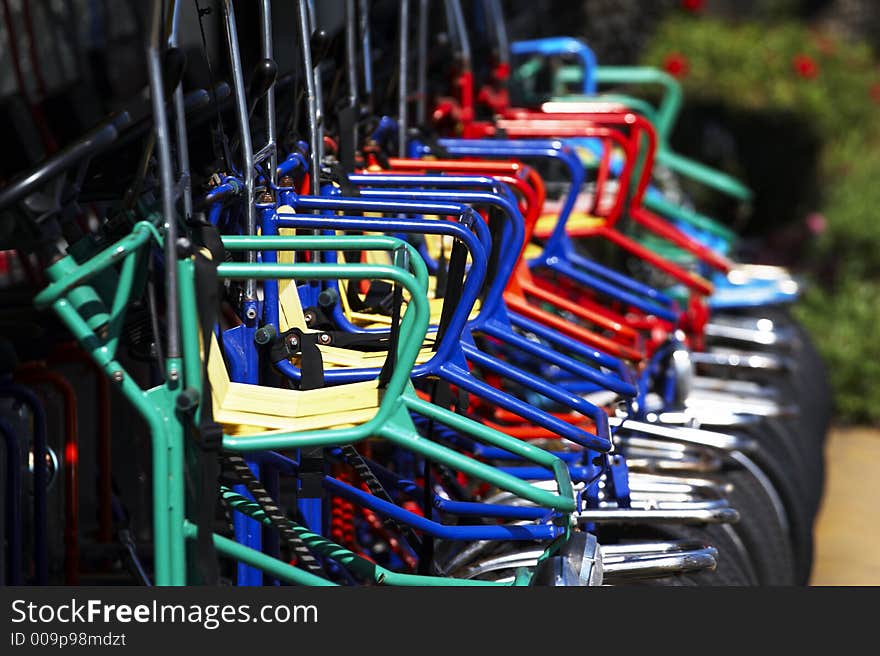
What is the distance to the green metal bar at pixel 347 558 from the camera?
2.61m

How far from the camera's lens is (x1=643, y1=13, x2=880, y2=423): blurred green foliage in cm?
676

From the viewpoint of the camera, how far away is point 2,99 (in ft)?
15.8

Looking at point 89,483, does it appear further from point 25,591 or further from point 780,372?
point 780,372

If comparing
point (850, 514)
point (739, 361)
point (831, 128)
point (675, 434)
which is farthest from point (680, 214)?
point (831, 128)

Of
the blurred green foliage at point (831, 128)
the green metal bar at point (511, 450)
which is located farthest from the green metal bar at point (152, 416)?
the blurred green foliage at point (831, 128)

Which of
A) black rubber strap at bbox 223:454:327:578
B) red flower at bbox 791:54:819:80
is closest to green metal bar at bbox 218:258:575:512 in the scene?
black rubber strap at bbox 223:454:327:578

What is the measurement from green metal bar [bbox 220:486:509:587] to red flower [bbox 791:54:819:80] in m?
7.33

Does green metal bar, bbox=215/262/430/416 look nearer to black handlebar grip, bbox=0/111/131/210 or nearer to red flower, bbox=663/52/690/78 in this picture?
black handlebar grip, bbox=0/111/131/210

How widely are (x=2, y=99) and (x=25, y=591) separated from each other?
2772 mm

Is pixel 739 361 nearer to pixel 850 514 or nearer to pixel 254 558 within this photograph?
pixel 850 514

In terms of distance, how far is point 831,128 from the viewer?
9.52 m

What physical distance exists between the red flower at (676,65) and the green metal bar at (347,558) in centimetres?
665

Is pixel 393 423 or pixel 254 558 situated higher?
pixel 393 423

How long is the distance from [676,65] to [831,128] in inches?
58.3
